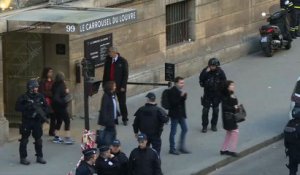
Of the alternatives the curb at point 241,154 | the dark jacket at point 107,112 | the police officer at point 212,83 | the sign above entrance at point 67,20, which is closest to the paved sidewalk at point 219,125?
the curb at point 241,154

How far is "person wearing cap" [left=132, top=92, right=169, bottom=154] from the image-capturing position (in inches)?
681

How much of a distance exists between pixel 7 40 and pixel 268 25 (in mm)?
9634

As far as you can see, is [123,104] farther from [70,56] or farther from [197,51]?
[197,51]

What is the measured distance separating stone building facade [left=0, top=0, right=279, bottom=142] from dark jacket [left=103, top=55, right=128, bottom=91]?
0.88m

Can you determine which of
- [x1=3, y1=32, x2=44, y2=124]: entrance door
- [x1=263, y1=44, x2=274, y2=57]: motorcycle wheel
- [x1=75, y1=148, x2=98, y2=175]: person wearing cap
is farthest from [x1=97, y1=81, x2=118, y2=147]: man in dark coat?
[x1=263, y1=44, x2=274, y2=57]: motorcycle wheel

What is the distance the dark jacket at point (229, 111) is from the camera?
18.4 metres

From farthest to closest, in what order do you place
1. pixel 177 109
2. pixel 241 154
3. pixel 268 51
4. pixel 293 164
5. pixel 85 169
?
pixel 268 51
pixel 241 154
pixel 177 109
pixel 293 164
pixel 85 169

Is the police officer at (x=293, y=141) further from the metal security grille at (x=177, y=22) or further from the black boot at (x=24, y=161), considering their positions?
the metal security grille at (x=177, y=22)

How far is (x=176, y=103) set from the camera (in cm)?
1847

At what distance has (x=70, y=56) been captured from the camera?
69.4 ft

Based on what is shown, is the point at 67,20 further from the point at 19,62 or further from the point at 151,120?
the point at 151,120

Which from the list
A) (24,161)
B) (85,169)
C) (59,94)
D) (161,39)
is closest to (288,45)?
(161,39)

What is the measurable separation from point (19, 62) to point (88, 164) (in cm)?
721

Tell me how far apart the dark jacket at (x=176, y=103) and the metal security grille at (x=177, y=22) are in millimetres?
6956
